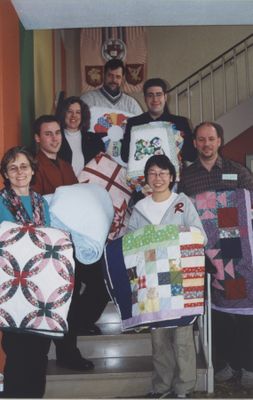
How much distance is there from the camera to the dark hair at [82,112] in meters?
3.47

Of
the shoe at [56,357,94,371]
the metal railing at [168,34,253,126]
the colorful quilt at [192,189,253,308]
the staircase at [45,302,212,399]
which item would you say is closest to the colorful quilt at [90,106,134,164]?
the colorful quilt at [192,189,253,308]

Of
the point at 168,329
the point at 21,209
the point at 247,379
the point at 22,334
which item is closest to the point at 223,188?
the point at 168,329

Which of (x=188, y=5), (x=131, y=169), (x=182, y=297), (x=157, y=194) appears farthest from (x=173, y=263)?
(x=188, y=5)

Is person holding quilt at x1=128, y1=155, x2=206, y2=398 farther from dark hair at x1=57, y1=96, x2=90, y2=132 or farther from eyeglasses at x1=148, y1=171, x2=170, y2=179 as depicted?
dark hair at x1=57, y1=96, x2=90, y2=132

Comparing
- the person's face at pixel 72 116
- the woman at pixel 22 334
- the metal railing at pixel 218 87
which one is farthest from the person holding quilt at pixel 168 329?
the metal railing at pixel 218 87

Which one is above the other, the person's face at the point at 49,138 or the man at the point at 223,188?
the person's face at the point at 49,138

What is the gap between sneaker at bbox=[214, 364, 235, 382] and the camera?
3297 millimetres

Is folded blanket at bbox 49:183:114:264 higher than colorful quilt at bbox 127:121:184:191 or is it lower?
lower

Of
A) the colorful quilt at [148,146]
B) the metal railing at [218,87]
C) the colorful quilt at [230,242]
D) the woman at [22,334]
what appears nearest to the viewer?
the woman at [22,334]

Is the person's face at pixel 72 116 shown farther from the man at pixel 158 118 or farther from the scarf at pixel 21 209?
the scarf at pixel 21 209

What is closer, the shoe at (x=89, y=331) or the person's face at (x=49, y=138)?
the person's face at (x=49, y=138)

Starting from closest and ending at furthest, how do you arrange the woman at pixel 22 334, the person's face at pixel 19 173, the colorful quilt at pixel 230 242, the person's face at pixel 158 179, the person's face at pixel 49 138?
the woman at pixel 22 334 < the person's face at pixel 19 173 < the person's face at pixel 158 179 < the colorful quilt at pixel 230 242 < the person's face at pixel 49 138

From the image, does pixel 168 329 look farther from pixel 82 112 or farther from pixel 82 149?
pixel 82 112

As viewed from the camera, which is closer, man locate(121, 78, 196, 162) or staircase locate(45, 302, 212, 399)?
staircase locate(45, 302, 212, 399)
